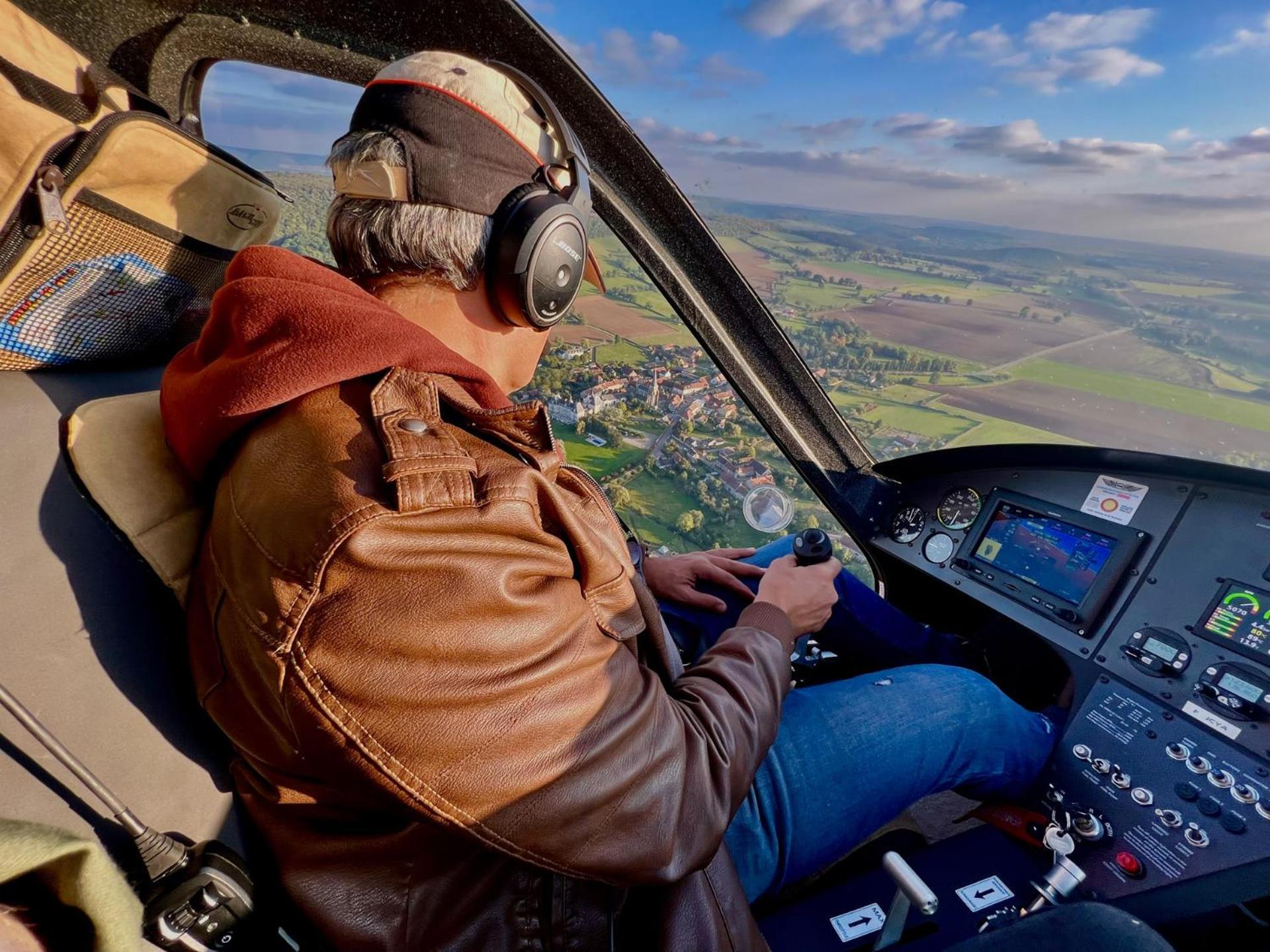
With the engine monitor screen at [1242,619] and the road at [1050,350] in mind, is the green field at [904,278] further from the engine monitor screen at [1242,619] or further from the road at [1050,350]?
the engine monitor screen at [1242,619]

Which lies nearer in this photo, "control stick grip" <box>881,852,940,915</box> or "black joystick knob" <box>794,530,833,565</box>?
"control stick grip" <box>881,852,940,915</box>

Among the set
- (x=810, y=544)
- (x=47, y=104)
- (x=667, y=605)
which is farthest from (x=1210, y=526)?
(x=47, y=104)

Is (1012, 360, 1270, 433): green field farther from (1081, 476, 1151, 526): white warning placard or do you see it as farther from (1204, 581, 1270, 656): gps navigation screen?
(1204, 581, 1270, 656): gps navigation screen

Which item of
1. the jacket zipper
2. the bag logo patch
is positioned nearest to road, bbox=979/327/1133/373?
the bag logo patch

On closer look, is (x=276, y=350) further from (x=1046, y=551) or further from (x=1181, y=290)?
(x=1046, y=551)

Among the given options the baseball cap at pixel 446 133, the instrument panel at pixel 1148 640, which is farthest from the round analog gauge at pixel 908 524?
the baseball cap at pixel 446 133

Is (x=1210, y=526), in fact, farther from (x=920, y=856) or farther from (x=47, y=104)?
(x=47, y=104)

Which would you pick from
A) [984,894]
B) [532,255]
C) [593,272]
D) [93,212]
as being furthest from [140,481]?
[984,894]
